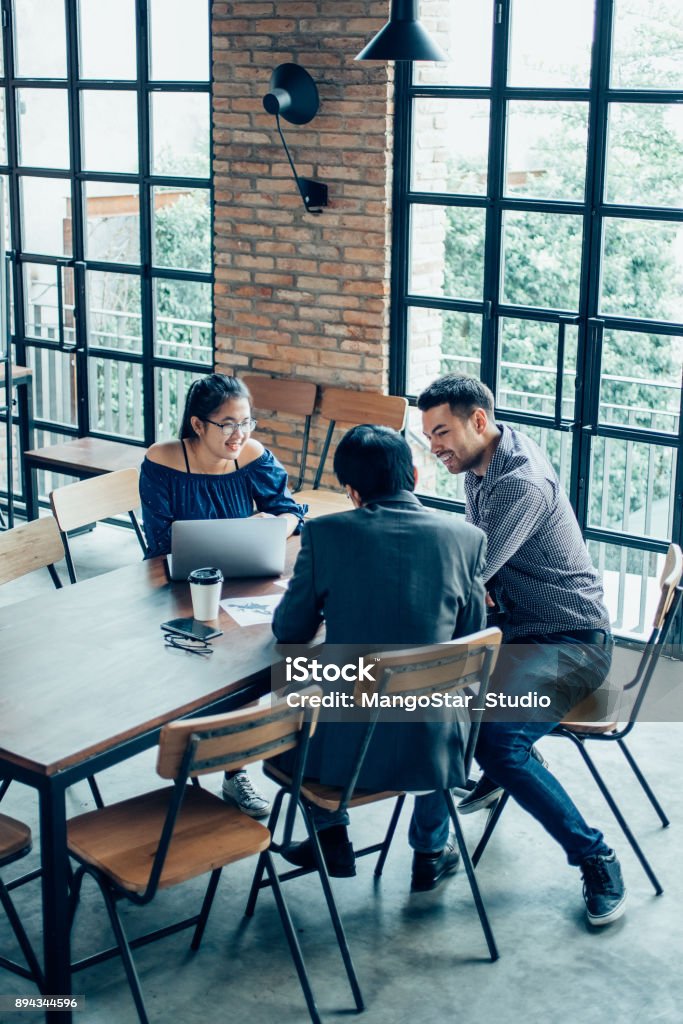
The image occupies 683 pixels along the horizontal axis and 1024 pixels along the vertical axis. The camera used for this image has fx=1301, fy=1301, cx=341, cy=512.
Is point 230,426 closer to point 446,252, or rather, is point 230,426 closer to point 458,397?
point 458,397

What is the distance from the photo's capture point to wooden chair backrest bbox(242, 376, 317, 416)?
5770 mm

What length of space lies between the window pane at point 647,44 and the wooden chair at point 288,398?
1844 mm

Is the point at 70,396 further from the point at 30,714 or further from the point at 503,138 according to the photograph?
the point at 30,714

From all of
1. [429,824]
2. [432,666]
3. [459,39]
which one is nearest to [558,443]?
[459,39]

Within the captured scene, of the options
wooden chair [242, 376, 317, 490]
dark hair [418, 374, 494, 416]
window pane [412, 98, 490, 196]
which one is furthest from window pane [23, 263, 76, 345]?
dark hair [418, 374, 494, 416]

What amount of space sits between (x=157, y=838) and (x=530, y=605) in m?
1.27

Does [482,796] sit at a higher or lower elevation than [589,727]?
lower

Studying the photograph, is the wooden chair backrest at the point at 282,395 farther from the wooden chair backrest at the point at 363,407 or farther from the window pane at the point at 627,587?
the window pane at the point at 627,587

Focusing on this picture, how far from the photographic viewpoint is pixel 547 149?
16.7ft

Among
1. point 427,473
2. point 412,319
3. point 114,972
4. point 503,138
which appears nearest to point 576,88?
point 503,138

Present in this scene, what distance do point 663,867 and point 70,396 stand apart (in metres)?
4.26

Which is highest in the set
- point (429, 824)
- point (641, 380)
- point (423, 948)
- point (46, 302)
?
point (46, 302)

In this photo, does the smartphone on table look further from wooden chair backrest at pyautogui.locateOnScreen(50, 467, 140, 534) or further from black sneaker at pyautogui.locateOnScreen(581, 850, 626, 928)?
black sneaker at pyautogui.locateOnScreen(581, 850, 626, 928)

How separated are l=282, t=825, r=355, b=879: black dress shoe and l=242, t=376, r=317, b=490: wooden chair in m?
2.53
